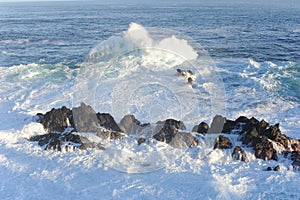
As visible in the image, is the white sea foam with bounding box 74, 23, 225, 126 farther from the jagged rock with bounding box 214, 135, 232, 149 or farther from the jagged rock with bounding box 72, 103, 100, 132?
the jagged rock with bounding box 214, 135, 232, 149

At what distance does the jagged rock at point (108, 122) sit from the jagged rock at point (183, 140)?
270cm

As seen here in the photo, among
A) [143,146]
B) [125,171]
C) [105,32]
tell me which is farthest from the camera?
[105,32]

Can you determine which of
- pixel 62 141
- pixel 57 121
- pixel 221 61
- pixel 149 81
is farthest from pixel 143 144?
pixel 221 61

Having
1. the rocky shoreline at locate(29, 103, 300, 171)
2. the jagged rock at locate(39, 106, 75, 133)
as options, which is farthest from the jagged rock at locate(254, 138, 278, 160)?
the jagged rock at locate(39, 106, 75, 133)

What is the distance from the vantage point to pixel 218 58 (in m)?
33.2

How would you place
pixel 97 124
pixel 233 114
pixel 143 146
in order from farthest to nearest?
pixel 233 114, pixel 97 124, pixel 143 146

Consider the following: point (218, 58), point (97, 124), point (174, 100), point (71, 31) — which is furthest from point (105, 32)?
point (97, 124)

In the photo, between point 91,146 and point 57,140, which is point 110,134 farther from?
point 57,140

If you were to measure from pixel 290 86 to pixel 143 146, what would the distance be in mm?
13601

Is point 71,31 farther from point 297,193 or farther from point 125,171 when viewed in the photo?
point 297,193

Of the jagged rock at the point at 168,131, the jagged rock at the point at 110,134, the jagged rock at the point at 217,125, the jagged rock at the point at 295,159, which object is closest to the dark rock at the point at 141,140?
the jagged rock at the point at 168,131

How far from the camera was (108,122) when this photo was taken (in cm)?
1564

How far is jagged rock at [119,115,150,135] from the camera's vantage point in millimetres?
15375

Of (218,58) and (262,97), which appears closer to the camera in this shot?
(262,97)
